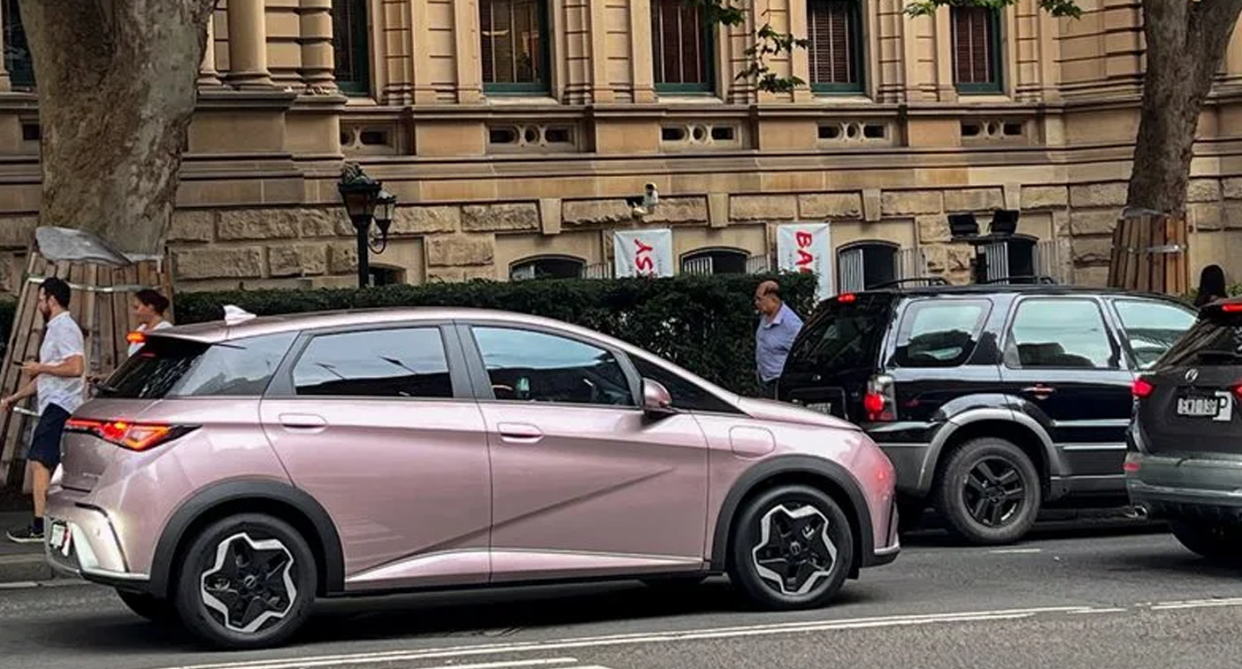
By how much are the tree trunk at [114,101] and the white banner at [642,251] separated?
10.9 meters

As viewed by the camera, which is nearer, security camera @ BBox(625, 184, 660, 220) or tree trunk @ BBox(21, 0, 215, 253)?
tree trunk @ BBox(21, 0, 215, 253)

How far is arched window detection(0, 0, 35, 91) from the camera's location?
75.3 ft

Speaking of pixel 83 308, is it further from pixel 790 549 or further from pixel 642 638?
pixel 642 638

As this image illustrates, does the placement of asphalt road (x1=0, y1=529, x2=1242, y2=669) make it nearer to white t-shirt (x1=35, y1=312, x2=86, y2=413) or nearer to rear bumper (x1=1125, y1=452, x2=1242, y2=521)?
rear bumper (x1=1125, y1=452, x2=1242, y2=521)

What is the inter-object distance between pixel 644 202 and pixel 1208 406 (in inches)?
585

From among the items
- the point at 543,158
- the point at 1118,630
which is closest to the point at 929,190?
the point at 543,158

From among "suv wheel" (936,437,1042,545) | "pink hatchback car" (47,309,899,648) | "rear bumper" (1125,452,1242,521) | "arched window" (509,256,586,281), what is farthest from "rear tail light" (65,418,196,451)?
"arched window" (509,256,586,281)

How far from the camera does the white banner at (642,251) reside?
2642 cm

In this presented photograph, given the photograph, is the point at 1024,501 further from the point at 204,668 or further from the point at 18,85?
the point at 18,85

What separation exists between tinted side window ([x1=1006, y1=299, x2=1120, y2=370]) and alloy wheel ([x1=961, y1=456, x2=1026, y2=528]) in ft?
2.44

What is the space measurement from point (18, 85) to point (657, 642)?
602 inches

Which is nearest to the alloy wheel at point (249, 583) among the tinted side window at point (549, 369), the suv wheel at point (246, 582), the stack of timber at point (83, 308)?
the suv wheel at point (246, 582)

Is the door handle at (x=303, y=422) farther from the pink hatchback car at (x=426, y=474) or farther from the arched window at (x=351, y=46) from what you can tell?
the arched window at (x=351, y=46)

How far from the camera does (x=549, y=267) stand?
26484mm
